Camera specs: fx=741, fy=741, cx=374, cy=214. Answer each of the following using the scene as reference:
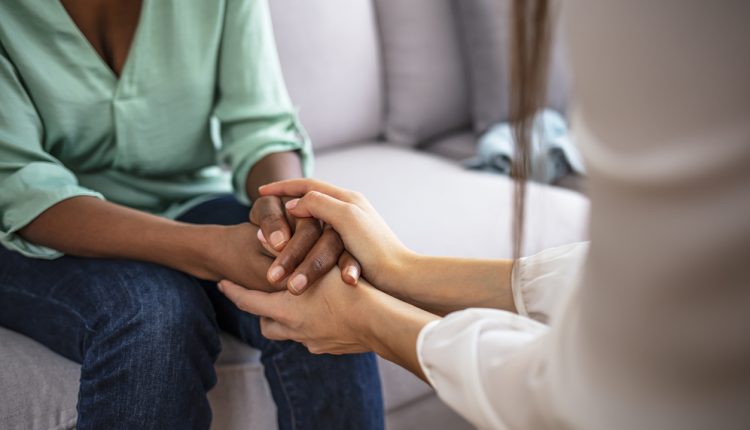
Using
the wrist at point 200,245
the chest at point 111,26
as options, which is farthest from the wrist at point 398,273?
the chest at point 111,26

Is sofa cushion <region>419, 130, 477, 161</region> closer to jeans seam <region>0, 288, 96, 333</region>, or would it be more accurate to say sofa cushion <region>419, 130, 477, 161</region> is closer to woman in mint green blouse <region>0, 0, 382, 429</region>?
woman in mint green blouse <region>0, 0, 382, 429</region>

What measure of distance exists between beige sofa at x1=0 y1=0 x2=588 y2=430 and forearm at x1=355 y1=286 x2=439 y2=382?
0.28m

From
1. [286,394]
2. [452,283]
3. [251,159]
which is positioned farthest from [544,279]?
[251,159]

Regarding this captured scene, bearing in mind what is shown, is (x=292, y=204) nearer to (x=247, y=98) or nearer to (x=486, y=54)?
(x=247, y=98)

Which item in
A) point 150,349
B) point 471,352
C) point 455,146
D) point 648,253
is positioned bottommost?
point 455,146

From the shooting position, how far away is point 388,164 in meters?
1.66

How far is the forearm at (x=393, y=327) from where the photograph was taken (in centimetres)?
69

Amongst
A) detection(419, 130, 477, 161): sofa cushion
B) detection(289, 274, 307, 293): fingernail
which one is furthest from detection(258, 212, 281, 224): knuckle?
detection(419, 130, 477, 161): sofa cushion

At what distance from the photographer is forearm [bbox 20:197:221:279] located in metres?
0.92

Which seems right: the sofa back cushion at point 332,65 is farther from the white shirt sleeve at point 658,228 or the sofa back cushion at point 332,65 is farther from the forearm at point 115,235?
the white shirt sleeve at point 658,228

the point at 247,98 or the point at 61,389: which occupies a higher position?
the point at 247,98

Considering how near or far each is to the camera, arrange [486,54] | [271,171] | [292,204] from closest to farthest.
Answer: [292,204] < [271,171] < [486,54]

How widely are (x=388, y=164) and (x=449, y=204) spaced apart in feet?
0.90

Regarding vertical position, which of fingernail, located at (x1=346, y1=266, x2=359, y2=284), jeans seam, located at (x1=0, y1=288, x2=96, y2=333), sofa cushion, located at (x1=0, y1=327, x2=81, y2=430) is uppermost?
fingernail, located at (x1=346, y1=266, x2=359, y2=284)
